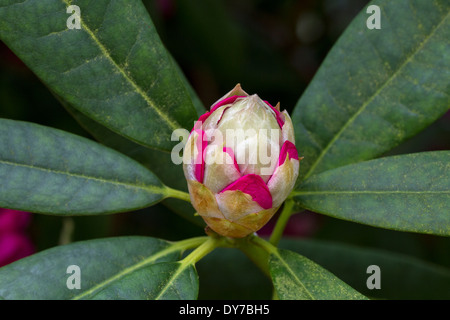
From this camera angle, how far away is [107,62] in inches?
42.1

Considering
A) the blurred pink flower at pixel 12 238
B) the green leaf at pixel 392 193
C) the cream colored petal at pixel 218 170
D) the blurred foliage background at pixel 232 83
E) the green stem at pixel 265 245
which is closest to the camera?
the cream colored petal at pixel 218 170

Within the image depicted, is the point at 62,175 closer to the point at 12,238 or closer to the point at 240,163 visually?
the point at 240,163

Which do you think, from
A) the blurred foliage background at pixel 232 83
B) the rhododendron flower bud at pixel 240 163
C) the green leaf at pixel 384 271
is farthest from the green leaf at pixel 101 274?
the green leaf at pixel 384 271

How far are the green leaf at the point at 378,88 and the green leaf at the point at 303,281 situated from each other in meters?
0.25

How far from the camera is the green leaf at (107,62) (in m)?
1.02

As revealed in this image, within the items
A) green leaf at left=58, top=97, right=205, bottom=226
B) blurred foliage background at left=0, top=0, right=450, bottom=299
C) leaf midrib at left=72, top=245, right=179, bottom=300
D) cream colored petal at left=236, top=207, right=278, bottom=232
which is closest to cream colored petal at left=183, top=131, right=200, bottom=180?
cream colored petal at left=236, top=207, right=278, bottom=232

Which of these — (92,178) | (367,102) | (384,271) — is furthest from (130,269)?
(384,271)

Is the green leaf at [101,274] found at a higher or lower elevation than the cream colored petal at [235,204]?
lower

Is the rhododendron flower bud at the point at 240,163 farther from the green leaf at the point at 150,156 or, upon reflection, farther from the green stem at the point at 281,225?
the green leaf at the point at 150,156

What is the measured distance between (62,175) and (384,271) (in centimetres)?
101

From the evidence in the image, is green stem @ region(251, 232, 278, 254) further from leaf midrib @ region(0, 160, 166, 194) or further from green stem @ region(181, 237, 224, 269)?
leaf midrib @ region(0, 160, 166, 194)

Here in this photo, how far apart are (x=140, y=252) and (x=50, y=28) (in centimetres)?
42

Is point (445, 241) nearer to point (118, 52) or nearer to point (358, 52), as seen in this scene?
point (358, 52)
